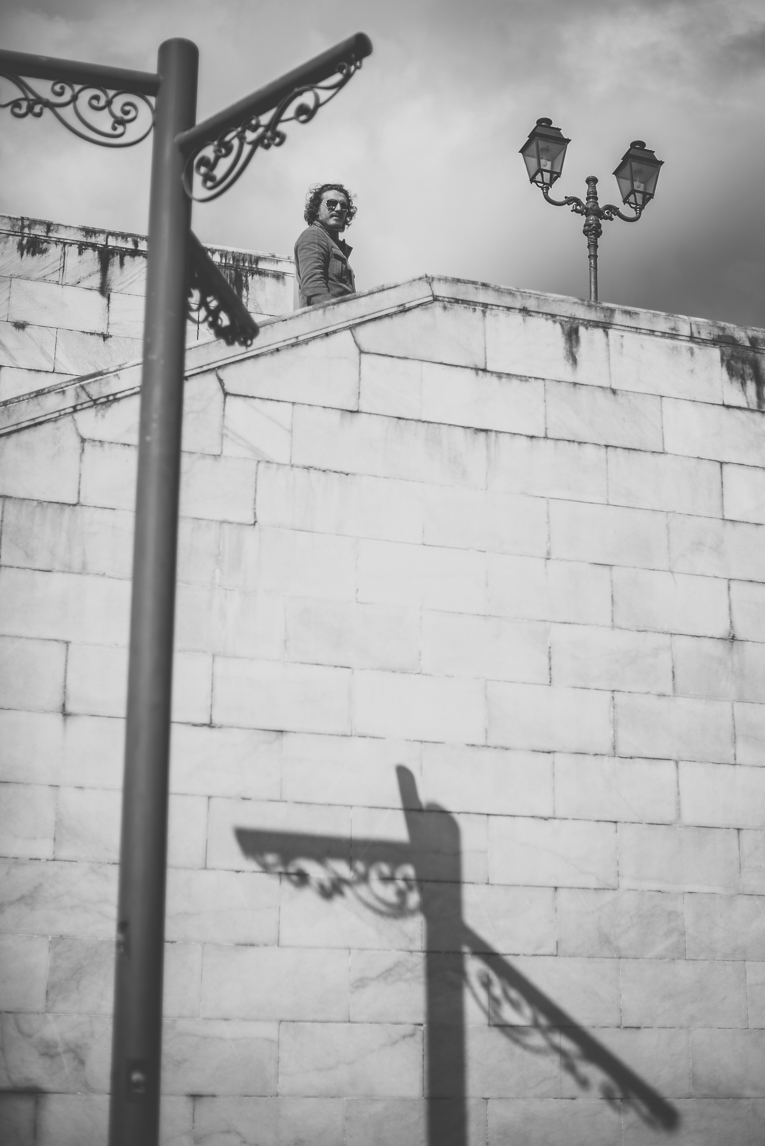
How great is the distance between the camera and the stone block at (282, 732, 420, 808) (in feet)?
27.8

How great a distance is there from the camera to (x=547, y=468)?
9703mm

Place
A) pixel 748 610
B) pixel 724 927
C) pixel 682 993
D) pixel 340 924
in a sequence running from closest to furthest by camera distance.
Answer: pixel 340 924 < pixel 682 993 < pixel 724 927 < pixel 748 610

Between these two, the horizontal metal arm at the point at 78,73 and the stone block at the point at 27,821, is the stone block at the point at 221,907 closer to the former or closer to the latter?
the stone block at the point at 27,821

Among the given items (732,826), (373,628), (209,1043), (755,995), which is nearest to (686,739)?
(732,826)

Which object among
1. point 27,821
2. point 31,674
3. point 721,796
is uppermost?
point 31,674

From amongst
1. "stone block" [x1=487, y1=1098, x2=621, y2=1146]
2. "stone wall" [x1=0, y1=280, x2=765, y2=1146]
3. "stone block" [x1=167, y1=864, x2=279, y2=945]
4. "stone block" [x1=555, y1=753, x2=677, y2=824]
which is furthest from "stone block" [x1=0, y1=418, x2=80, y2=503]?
"stone block" [x1=487, y1=1098, x2=621, y2=1146]

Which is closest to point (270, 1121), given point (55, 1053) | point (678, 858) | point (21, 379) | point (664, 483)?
point (55, 1053)

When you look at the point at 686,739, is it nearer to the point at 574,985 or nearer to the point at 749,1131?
the point at 574,985

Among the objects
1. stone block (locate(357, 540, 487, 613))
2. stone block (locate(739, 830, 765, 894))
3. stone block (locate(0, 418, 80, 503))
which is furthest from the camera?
stone block (locate(739, 830, 765, 894))

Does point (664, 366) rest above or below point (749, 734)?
above

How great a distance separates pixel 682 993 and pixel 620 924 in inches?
26.4

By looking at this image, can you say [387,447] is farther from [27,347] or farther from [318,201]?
[27,347]

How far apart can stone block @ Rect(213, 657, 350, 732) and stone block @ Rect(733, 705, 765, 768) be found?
10.4 feet

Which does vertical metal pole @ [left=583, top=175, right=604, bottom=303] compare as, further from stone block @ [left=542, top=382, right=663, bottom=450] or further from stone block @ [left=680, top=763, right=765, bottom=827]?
stone block @ [left=680, top=763, right=765, bottom=827]
